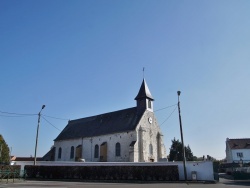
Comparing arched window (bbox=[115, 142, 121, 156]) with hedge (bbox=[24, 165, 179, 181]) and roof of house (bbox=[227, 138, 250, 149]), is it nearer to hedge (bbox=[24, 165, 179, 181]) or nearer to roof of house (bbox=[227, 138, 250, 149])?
hedge (bbox=[24, 165, 179, 181])

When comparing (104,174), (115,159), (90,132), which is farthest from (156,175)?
(90,132)

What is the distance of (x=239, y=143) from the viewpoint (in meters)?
57.4

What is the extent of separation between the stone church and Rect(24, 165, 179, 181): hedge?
8033mm

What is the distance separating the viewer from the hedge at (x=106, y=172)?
2562 cm

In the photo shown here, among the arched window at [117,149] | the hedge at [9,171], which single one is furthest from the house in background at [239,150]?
the hedge at [9,171]

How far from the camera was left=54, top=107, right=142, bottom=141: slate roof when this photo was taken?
39234mm

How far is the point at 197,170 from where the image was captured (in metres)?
26.0

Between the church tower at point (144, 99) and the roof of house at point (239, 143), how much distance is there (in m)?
28.7

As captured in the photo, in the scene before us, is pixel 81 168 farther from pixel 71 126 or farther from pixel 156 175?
pixel 71 126

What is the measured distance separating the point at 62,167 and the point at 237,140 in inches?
1828

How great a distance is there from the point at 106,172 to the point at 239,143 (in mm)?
42581

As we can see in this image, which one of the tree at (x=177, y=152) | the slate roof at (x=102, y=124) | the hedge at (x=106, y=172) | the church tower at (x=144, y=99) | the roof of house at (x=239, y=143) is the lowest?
the hedge at (x=106, y=172)

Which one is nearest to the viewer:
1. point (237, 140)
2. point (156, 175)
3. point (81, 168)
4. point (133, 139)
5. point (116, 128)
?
point (156, 175)

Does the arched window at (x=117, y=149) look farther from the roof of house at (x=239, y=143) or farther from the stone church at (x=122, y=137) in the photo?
the roof of house at (x=239, y=143)
